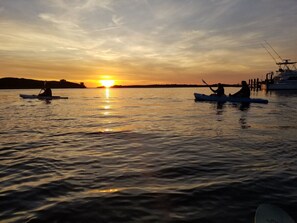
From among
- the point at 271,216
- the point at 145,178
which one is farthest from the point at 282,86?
the point at 271,216

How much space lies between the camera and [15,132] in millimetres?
13125

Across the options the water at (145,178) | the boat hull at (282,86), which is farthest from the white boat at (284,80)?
the water at (145,178)

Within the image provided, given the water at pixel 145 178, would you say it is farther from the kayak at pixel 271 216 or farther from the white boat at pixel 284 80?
the white boat at pixel 284 80

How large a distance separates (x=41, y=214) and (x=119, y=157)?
3854 mm

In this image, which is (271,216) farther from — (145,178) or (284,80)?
(284,80)

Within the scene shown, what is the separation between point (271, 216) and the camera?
3844mm

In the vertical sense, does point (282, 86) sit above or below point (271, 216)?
above

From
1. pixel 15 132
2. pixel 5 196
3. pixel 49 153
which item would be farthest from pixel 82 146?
pixel 15 132

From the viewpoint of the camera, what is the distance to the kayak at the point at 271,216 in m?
3.78

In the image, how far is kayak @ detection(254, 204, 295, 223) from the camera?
3.78 metres

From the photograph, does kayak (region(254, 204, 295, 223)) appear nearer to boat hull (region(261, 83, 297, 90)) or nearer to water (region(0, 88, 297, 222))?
water (region(0, 88, 297, 222))

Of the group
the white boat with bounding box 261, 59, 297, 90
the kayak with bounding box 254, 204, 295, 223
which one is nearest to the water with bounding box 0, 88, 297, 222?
the kayak with bounding box 254, 204, 295, 223

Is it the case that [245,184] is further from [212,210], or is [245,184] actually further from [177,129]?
[177,129]

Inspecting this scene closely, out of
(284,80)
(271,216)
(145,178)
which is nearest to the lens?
(271,216)
